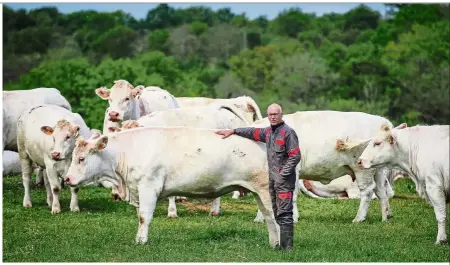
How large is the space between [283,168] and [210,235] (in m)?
2.04

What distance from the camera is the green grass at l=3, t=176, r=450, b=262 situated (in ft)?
46.8

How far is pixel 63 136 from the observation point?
18.5 m

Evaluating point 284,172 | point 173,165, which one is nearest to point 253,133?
point 284,172

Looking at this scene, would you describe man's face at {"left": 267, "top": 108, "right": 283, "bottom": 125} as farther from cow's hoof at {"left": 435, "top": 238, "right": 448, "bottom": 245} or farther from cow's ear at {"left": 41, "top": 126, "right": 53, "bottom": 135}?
cow's ear at {"left": 41, "top": 126, "right": 53, "bottom": 135}

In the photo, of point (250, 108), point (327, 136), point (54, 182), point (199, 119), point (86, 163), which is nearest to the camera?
point (86, 163)

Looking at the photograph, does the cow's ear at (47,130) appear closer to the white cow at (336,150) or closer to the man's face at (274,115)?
the white cow at (336,150)

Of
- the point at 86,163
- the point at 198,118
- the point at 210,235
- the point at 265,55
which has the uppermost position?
the point at 86,163

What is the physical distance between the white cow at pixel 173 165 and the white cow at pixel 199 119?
330 centimetres

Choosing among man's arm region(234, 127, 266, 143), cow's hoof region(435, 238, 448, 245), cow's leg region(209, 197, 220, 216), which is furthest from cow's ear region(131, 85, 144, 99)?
cow's hoof region(435, 238, 448, 245)

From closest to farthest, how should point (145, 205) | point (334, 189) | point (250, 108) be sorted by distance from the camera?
point (145, 205) < point (334, 189) < point (250, 108)

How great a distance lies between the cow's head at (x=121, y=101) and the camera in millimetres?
20734

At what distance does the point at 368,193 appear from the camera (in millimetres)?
18609

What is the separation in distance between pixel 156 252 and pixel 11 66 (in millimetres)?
67381

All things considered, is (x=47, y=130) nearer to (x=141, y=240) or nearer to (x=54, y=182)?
(x=54, y=182)
